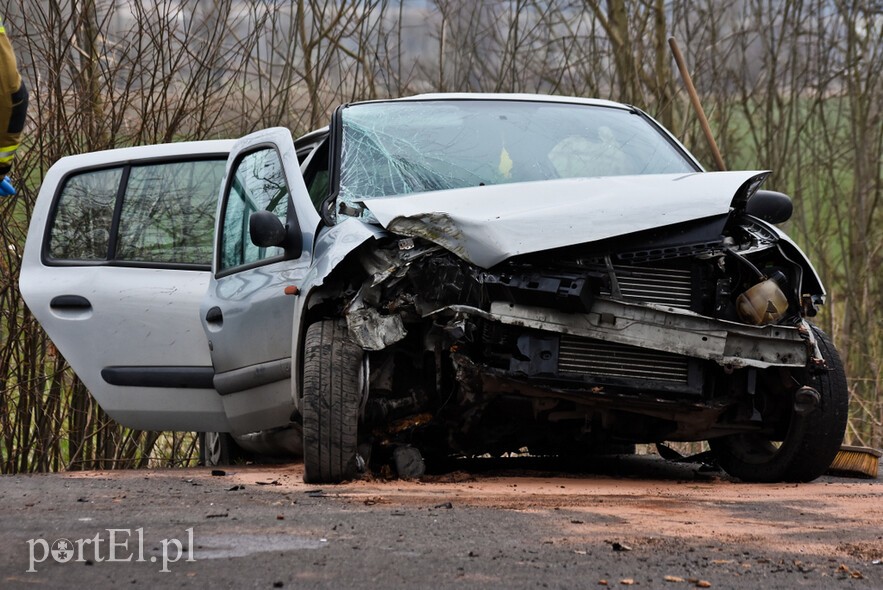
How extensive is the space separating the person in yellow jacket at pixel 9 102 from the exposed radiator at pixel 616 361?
Result: 2366mm

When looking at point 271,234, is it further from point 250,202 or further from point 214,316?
point 250,202

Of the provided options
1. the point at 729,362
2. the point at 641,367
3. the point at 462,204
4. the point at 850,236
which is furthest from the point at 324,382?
the point at 850,236

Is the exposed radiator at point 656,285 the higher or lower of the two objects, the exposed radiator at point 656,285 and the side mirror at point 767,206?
the lower

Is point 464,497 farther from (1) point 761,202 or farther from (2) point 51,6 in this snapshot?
(2) point 51,6

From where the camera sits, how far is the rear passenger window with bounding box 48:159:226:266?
746 centimetres

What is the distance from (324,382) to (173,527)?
1.40 metres

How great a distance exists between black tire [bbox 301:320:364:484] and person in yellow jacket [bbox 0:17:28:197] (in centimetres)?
186

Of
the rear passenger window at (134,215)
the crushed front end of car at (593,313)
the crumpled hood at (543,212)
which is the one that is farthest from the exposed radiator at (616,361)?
the rear passenger window at (134,215)

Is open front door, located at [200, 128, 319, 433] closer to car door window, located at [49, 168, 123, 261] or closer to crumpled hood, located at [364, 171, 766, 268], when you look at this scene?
crumpled hood, located at [364, 171, 766, 268]

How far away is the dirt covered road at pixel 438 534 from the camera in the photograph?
3525 millimetres

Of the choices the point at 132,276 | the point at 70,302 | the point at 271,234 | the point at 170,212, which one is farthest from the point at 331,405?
the point at 170,212

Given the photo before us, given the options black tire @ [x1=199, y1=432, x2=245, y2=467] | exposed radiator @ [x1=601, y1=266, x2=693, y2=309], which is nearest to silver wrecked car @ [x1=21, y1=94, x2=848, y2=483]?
exposed radiator @ [x1=601, y1=266, x2=693, y2=309]

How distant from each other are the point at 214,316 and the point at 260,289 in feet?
1.39

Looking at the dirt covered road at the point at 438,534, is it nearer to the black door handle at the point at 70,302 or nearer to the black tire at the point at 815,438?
the black tire at the point at 815,438
